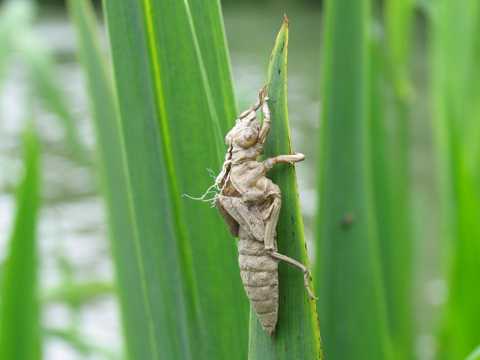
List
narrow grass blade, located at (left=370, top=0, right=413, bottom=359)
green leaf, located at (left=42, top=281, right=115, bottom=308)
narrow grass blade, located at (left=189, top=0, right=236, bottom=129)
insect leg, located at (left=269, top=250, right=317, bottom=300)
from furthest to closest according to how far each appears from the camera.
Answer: green leaf, located at (left=42, top=281, right=115, bottom=308) → narrow grass blade, located at (left=370, top=0, right=413, bottom=359) → narrow grass blade, located at (left=189, top=0, right=236, bottom=129) → insect leg, located at (left=269, top=250, right=317, bottom=300)

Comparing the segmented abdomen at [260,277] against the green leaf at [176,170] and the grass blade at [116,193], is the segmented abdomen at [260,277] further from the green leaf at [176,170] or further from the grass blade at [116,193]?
the grass blade at [116,193]

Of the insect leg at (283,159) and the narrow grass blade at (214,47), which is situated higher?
the narrow grass blade at (214,47)

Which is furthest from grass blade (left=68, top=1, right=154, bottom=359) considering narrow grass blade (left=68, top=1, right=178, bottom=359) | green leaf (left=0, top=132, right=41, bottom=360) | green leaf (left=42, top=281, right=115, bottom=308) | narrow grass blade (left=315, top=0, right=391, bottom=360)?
green leaf (left=42, top=281, right=115, bottom=308)

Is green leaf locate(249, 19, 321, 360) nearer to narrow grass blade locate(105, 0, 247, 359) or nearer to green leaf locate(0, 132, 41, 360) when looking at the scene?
narrow grass blade locate(105, 0, 247, 359)

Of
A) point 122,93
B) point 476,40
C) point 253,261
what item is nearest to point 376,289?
point 253,261

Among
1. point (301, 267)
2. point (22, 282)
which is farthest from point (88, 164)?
point (301, 267)

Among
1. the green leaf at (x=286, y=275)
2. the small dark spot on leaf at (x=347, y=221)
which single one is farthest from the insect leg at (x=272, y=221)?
the small dark spot on leaf at (x=347, y=221)

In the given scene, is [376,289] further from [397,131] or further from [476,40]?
[476,40]
